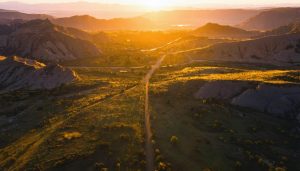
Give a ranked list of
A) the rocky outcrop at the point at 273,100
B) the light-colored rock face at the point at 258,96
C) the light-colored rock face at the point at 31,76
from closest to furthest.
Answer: the rocky outcrop at the point at 273,100
the light-colored rock face at the point at 258,96
the light-colored rock face at the point at 31,76

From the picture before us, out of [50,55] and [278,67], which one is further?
[50,55]

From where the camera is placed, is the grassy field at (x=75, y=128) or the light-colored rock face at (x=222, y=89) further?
the light-colored rock face at (x=222, y=89)

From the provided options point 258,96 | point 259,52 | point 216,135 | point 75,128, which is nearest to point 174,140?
point 216,135

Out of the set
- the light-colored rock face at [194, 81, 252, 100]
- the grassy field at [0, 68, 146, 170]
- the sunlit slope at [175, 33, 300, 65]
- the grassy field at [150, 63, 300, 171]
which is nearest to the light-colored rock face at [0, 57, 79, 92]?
the grassy field at [0, 68, 146, 170]

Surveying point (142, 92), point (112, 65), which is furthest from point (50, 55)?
point (142, 92)

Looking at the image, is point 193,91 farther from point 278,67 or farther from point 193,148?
point 278,67

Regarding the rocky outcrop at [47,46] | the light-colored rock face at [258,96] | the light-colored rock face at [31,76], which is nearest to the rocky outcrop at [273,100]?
the light-colored rock face at [258,96]

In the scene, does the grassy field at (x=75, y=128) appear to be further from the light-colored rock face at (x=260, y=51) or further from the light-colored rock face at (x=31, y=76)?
the light-colored rock face at (x=260, y=51)

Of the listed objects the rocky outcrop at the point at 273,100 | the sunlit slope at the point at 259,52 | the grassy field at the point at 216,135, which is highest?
the sunlit slope at the point at 259,52
